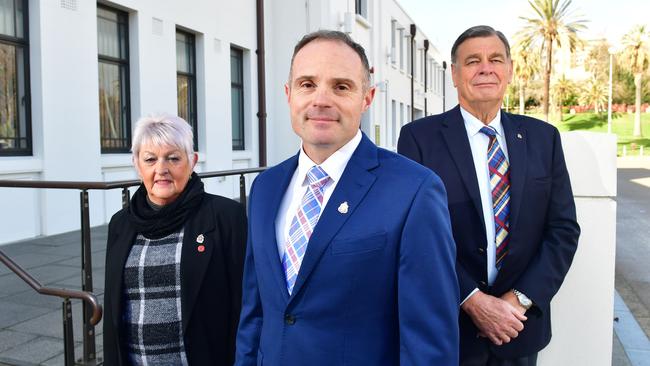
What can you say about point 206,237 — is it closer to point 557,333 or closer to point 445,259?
point 445,259

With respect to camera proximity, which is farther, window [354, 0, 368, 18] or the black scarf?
window [354, 0, 368, 18]

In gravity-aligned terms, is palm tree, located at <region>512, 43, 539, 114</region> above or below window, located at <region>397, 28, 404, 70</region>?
above

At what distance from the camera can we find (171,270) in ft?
8.43

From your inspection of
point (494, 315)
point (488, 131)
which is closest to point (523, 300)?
point (494, 315)

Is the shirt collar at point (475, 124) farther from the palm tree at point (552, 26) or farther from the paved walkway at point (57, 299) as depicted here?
the palm tree at point (552, 26)

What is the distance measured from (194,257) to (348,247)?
118 cm

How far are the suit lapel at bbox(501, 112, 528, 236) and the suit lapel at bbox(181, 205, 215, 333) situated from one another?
1248 mm

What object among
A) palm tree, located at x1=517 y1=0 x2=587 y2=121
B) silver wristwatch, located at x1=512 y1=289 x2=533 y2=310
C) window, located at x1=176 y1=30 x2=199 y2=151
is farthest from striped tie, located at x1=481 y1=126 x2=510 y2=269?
palm tree, located at x1=517 y1=0 x2=587 y2=121

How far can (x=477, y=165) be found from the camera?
7.88 feet

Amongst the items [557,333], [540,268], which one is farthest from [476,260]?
[557,333]

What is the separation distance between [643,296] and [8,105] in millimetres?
8372

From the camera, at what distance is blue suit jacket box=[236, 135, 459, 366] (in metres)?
1.55

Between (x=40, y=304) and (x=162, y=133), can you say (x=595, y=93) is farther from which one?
(x=162, y=133)

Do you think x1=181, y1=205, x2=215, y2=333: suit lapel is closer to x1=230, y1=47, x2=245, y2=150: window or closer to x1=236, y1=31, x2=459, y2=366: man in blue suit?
x1=236, y1=31, x2=459, y2=366: man in blue suit
